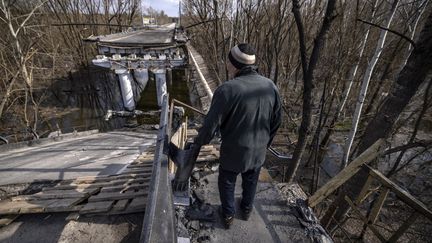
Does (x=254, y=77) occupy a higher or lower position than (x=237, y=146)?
higher

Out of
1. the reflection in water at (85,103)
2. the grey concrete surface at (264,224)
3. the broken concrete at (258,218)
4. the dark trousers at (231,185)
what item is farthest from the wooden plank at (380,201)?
the reflection in water at (85,103)

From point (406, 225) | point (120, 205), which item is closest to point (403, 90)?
point (406, 225)

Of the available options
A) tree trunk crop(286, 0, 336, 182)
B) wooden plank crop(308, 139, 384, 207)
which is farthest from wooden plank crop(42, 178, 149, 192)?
tree trunk crop(286, 0, 336, 182)

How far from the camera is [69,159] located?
522cm

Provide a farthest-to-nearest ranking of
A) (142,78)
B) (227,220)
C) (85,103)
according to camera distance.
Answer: (142,78), (85,103), (227,220)

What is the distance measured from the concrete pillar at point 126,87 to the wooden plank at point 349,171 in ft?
41.3

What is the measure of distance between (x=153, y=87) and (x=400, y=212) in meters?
→ 17.6

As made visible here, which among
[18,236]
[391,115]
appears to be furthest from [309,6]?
[18,236]

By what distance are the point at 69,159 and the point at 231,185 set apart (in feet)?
14.1

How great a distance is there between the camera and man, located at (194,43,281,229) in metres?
2.18

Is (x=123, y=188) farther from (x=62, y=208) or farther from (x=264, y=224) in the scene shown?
(x=264, y=224)

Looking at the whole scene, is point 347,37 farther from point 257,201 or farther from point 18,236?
point 18,236

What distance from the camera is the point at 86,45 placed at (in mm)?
19656

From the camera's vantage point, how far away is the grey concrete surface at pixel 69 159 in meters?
4.32
